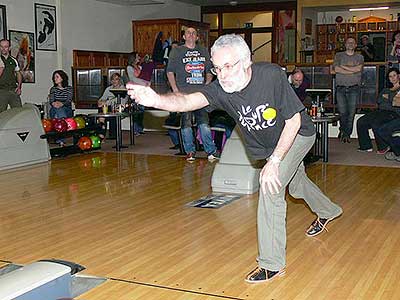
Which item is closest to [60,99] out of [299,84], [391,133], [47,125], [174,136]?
[47,125]

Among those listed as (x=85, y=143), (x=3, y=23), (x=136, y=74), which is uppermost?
(x=3, y=23)

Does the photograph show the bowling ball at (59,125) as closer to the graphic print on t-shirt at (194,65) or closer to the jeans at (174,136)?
the jeans at (174,136)

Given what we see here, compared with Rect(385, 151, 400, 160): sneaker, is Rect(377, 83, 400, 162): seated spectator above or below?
above

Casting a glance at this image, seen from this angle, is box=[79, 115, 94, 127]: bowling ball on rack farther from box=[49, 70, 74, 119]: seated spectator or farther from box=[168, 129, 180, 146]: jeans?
box=[168, 129, 180, 146]: jeans

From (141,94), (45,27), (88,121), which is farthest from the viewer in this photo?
(45,27)

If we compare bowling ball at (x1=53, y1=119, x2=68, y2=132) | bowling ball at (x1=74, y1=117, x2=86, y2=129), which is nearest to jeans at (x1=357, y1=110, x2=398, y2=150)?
bowling ball at (x1=74, y1=117, x2=86, y2=129)

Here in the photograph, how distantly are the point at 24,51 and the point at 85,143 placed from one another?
354 cm

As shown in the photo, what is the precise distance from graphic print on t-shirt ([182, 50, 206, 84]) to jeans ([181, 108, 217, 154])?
38 centimetres

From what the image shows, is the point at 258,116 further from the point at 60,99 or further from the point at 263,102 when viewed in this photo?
the point at 60,99

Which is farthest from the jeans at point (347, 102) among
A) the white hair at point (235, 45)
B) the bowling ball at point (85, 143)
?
the white hair at point (235, 45)

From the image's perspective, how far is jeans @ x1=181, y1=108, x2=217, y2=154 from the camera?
7016 millimetres

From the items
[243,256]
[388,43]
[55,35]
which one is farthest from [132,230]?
[388,43]

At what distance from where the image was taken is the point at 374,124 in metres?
7.53

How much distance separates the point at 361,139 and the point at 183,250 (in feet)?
15.8
